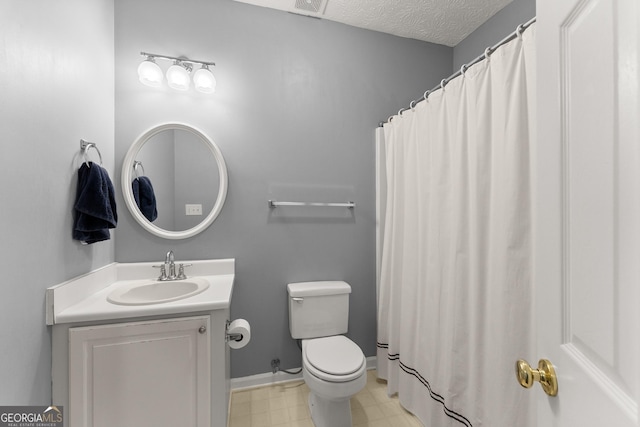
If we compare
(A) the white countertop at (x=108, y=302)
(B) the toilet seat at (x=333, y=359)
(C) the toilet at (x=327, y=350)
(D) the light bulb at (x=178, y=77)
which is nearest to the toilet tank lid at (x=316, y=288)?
(C) the toilet at (x=327, y=350)

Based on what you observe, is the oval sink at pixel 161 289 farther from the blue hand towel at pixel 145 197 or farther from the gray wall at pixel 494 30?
the gray wall at pixel 494 30

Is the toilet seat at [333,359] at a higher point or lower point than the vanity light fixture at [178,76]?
lower

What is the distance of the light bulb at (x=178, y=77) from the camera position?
166cm

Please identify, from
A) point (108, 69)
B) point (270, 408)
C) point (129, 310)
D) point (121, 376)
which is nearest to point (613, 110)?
point (129, 310)

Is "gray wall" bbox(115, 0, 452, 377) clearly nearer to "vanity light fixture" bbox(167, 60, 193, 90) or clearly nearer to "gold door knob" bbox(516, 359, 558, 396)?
"vanity light fixture" bbox(167, 60, 193, 90)

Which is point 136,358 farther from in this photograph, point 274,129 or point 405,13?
point 405,13

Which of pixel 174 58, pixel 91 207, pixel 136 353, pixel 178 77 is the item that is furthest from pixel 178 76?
pixel 136 353

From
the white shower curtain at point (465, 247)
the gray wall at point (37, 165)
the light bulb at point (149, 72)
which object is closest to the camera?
the gray wall at point (37, 165)

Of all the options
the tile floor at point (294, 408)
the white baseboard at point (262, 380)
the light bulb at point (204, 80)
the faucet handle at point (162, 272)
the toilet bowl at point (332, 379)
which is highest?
the light bulb at point (204, 80)

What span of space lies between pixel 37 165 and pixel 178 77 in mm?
958

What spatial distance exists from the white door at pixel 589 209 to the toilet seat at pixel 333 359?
97cm

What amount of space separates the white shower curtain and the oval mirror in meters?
1.27

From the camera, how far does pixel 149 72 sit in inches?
63.8

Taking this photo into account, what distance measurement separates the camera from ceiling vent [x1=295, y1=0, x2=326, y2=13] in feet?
5.96
